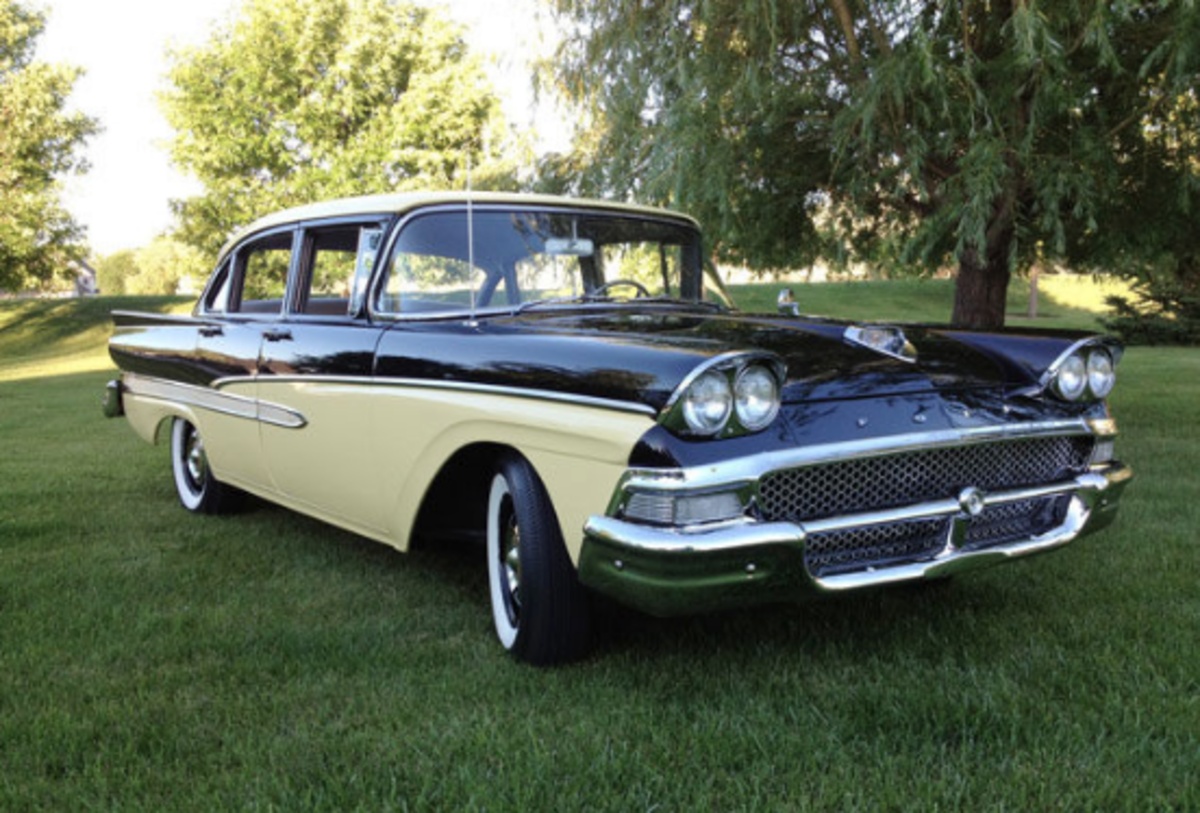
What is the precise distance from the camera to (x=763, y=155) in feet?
26.1

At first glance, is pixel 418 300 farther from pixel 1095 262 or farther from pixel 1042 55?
pixel 1095 262

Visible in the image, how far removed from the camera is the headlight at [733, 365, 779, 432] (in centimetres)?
253

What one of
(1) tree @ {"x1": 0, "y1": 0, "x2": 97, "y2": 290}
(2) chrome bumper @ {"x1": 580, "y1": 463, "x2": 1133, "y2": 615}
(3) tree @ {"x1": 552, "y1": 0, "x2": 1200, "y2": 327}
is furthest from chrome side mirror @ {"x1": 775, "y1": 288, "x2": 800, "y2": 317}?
(1) tree @ {"x1": 0, "y1": 0, "x2": 97, "y2": 290}

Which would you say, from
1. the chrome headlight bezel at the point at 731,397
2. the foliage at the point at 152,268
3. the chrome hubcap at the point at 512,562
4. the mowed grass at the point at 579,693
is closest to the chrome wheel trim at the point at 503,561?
the chrome hubcap at the point at 512,562

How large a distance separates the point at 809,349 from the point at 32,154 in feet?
90.3

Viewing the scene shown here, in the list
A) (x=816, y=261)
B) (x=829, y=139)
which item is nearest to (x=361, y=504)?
(x=829, y=139)

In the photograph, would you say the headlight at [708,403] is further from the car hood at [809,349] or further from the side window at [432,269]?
the side window at [432,269]

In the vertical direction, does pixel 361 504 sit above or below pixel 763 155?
→ below

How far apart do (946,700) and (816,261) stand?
7228 mm

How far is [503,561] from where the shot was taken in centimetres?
324

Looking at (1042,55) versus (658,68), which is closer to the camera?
(1042,55)

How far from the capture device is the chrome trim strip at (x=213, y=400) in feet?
13.3

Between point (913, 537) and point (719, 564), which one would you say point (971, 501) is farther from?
point (719, 564)

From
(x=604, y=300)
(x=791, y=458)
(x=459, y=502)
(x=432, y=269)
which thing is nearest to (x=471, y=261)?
(x=432, y=269)
